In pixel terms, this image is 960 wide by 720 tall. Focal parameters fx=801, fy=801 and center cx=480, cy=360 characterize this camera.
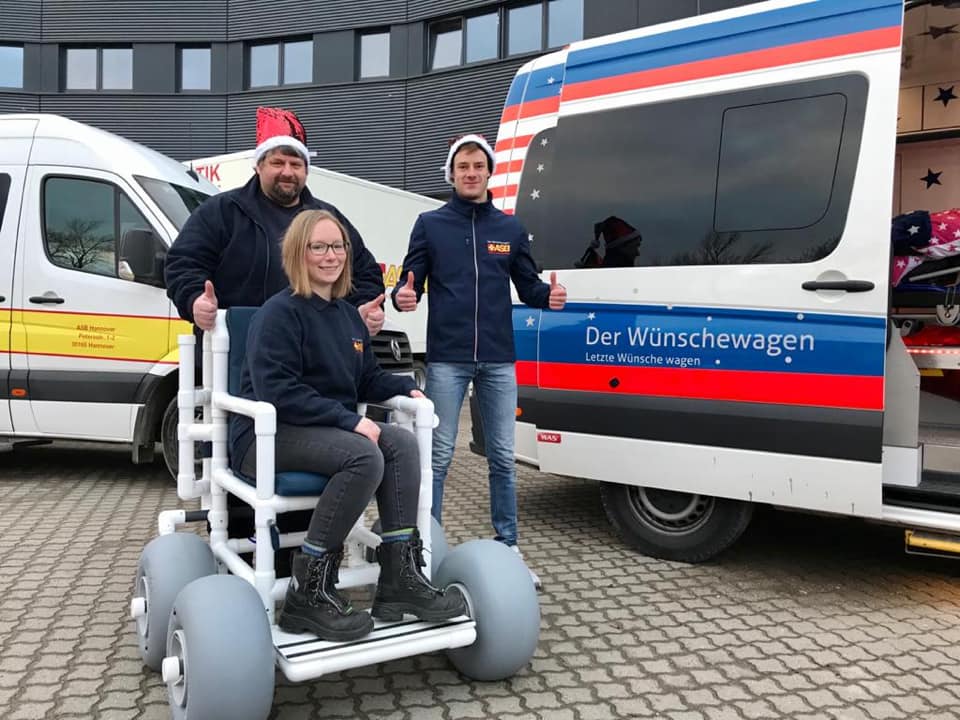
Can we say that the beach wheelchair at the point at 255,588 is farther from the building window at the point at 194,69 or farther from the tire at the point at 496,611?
the building window at the point at 194,69

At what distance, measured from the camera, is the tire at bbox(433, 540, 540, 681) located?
2.61 metres

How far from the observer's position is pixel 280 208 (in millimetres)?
3166

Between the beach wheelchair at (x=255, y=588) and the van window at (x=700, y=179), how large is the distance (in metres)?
1.69

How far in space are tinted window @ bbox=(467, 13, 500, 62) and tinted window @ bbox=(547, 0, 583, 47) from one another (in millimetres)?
1100

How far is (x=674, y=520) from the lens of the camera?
401 cm

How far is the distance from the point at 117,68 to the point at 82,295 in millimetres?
15691

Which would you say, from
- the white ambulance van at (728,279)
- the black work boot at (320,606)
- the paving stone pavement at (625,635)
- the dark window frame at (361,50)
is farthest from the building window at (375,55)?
the black work boot at (320,606)

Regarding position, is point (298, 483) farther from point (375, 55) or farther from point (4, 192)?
point (375, 55)

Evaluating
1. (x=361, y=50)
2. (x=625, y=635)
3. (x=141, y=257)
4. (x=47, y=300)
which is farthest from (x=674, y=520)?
(x=361, y=50)

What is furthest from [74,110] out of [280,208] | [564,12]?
[280,208]

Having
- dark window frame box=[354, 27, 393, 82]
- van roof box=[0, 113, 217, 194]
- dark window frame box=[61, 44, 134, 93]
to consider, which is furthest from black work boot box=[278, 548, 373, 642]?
dark window frame box=[61, 44, 134, 93]

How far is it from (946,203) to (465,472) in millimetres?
3968

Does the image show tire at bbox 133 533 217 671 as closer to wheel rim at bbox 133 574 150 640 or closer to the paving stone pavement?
wheel rim at bbox 133 574 150 640

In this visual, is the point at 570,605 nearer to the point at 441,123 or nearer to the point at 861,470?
the point at 861,470
